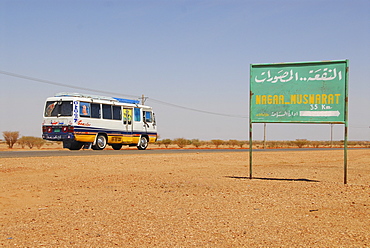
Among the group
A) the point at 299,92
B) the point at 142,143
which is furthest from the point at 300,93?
the point at 142,143

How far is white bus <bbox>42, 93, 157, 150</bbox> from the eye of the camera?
2683 centimetres

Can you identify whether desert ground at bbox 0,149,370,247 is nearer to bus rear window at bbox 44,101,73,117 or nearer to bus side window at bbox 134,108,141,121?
bus rear window at bbox 44,101,73,117

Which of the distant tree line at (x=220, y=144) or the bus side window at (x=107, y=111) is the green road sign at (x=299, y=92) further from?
the distant tree line at (x=220, y=144)

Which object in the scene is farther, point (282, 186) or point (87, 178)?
point (87, 178)

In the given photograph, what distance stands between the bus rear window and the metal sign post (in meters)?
16.6

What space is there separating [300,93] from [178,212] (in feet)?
20.2

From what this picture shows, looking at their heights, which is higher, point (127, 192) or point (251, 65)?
point (251, 65)

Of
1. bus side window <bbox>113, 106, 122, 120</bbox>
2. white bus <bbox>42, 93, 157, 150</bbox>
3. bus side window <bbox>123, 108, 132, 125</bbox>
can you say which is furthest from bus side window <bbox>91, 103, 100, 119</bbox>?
bus side window <bbox>123, 108, 132, 125</bbox>

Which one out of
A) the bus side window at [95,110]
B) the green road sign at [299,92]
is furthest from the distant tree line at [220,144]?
the green road sign at [299,92]

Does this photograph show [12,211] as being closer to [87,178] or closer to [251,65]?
[87,178]

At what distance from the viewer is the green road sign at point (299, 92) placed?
39.0 ft

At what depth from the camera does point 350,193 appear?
9883mm

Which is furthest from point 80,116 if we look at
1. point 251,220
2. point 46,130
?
point 251,220

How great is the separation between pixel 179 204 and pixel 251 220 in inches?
73.6
